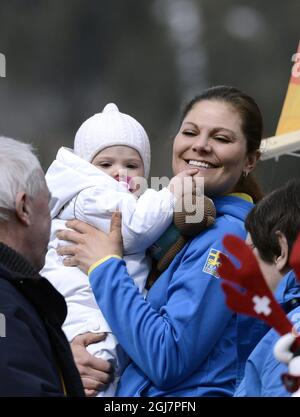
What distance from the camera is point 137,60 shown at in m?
3.29

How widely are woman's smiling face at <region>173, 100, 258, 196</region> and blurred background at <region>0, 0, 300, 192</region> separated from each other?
694 mm

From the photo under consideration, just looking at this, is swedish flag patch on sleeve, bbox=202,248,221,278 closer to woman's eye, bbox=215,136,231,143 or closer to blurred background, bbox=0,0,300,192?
woman's eye, bbox=215,136,231,143

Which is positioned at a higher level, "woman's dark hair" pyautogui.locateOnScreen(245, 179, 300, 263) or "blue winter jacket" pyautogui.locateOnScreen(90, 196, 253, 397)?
"woman's dark hair" pyautogui.locateOnScreen(245, 179, 300, 263)

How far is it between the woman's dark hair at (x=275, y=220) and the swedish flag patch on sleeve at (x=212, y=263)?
15cm

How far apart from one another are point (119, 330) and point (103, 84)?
148cm

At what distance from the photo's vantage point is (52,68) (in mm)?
3381

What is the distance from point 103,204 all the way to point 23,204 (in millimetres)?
526

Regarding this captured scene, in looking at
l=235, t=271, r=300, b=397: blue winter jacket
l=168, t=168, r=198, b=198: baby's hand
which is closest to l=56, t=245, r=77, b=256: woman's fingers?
l=168, t=168, r=198, b=198: baby's hand

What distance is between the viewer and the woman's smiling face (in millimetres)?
2312

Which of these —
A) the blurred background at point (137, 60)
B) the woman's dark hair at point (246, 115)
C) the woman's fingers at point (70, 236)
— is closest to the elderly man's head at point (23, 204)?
the woman's fingers at point (70, 236)

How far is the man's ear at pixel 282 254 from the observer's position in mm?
1809

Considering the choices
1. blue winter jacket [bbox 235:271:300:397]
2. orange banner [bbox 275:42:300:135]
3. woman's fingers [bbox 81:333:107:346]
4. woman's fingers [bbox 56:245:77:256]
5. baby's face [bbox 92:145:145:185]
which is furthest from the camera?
orange banner [bbox 275:42:300:135]

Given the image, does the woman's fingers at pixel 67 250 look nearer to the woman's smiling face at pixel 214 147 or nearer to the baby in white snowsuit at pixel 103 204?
the baby in white snowsuit at pixel 103 204

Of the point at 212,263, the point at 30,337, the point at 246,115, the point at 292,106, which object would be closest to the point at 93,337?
the point at 212,263
